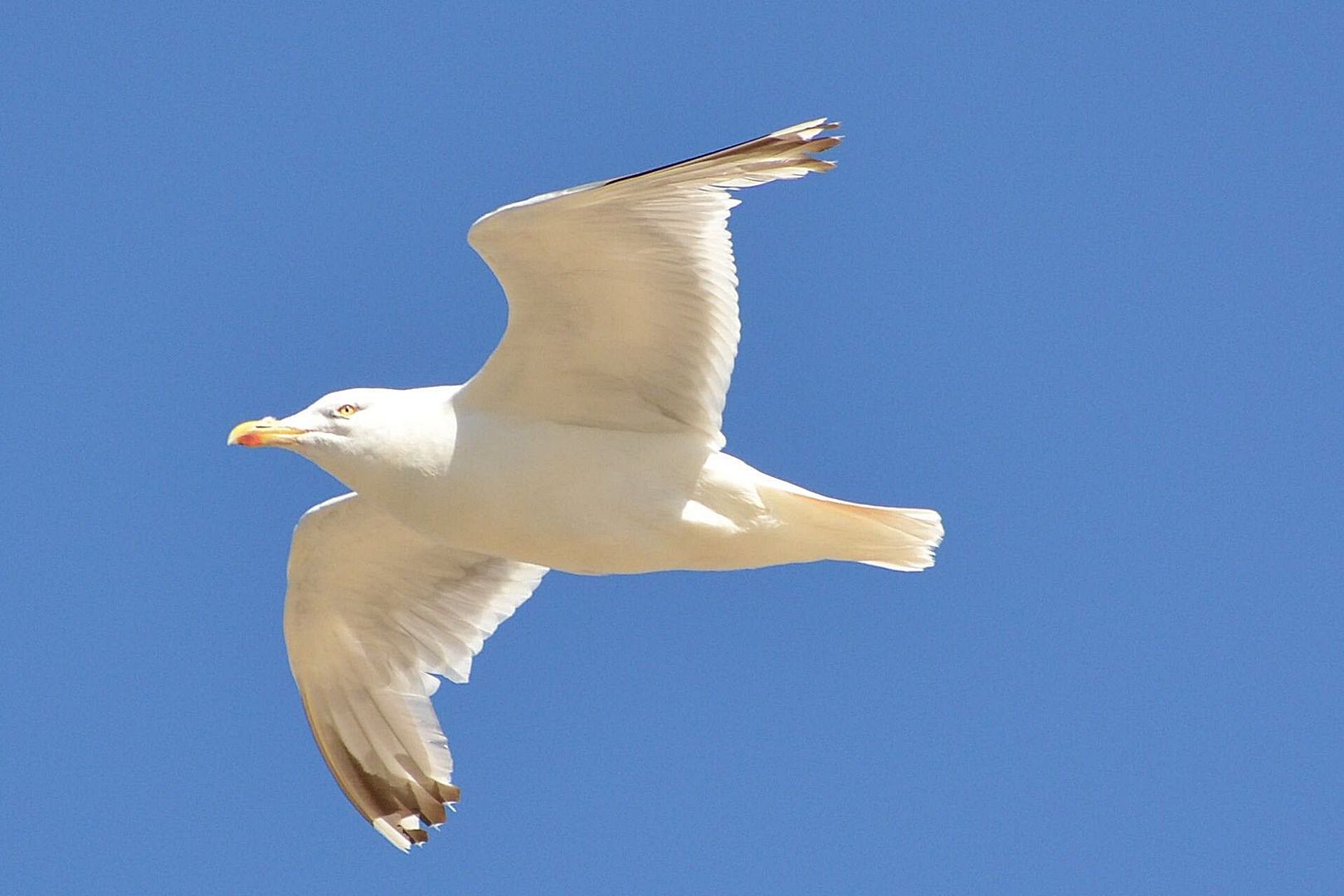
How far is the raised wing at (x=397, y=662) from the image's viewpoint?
11.8 meters

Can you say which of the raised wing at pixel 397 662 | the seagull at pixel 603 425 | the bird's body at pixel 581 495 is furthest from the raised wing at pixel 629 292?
the raised wing at pixel 397 662

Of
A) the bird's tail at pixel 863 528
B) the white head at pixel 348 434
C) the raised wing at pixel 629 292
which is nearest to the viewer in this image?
the raised wing at pixel 629 292

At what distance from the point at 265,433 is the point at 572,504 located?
4.70 feet

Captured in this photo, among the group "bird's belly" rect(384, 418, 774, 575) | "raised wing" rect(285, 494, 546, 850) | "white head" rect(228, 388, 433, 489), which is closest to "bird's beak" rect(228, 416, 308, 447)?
"white head" rect(228, 388, 433, 489)

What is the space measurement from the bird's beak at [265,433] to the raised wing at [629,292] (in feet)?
2.66

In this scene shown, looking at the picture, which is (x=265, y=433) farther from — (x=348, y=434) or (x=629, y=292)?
(x=629, y=292)

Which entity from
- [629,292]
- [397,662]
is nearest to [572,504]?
[629,292]

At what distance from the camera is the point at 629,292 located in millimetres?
9953

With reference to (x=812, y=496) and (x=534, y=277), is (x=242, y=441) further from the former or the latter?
(x=812, y=496)

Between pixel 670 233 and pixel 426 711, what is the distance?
351 centimetres

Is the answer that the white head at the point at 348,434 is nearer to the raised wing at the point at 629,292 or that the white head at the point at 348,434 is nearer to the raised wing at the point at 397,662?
the raised wing at the point at 629,292

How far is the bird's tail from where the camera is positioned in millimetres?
10258

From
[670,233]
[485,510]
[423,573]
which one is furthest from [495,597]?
[670,233]

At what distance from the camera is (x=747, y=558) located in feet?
33.8
